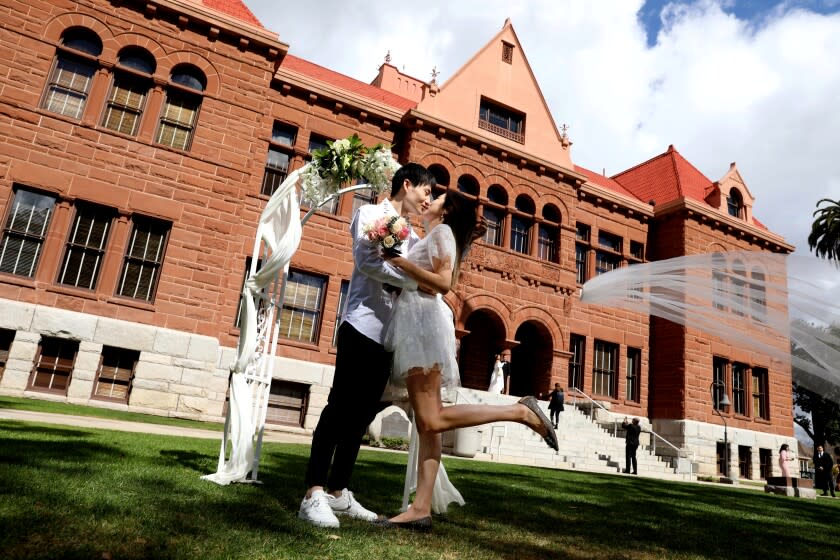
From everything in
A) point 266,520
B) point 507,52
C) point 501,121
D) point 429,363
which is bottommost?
point 266,520

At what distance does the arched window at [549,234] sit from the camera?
21938mm

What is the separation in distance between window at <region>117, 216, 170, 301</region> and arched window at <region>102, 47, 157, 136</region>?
2.82m

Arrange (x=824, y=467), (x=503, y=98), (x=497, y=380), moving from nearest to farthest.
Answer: (x=497, y=380)
(x=824, y=467)
(x=503, y=98)

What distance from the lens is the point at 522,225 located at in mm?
21812

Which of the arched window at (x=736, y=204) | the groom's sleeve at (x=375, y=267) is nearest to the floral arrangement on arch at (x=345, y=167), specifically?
the groom's sleeve at (x=375, y=267)

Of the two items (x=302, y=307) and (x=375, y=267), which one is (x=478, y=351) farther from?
(x=375, y=267)

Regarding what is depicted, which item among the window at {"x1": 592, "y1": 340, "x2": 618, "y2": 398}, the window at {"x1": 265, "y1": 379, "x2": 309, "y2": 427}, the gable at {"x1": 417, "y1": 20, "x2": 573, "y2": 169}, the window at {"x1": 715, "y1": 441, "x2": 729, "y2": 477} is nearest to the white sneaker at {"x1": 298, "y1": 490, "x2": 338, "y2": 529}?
the window at {"x1": 265, "y1": 379, "x2": 309, "y2": 427}

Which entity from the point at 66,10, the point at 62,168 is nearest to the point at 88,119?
the point at 62,168

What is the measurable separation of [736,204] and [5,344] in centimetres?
3019

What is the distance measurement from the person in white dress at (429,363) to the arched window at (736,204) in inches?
1099

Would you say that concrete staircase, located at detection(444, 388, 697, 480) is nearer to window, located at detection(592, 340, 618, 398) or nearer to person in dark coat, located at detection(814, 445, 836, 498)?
window, located at detection(592, 340, 618, 398)

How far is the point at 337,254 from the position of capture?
17953 mm

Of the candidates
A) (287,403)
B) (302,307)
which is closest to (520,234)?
(302,307)

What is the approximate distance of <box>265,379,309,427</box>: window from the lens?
16.3 m
